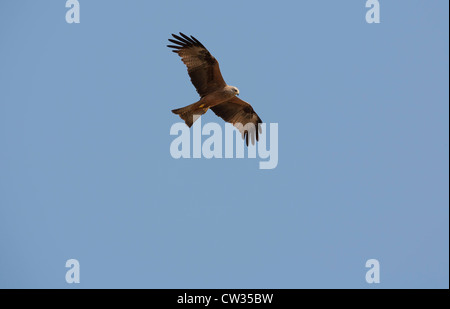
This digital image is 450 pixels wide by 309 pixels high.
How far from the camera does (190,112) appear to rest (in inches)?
495

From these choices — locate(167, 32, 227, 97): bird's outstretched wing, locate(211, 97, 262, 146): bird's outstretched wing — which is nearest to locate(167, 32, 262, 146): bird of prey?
locate(167, 32, 227, 97): bird's outstretched wing

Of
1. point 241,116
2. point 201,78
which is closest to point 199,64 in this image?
point 201,78

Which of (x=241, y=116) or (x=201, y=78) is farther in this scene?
(x=241, y=116)

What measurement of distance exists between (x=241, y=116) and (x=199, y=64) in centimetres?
200

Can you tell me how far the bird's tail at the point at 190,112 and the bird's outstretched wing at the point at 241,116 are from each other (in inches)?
50.1

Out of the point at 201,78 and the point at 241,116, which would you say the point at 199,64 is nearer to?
the point at 201,78

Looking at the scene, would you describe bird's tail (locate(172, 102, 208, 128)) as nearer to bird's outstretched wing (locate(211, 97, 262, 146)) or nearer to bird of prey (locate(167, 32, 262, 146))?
bird of prey (locate(167, 32, 262, 146))

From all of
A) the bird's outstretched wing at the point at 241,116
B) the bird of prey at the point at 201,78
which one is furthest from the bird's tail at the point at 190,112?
the bird's outstretched wing at the point at 241,116

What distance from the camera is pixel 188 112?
12.6m

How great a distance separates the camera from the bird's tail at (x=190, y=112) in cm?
1252

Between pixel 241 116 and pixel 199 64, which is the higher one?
pixel 199 64
